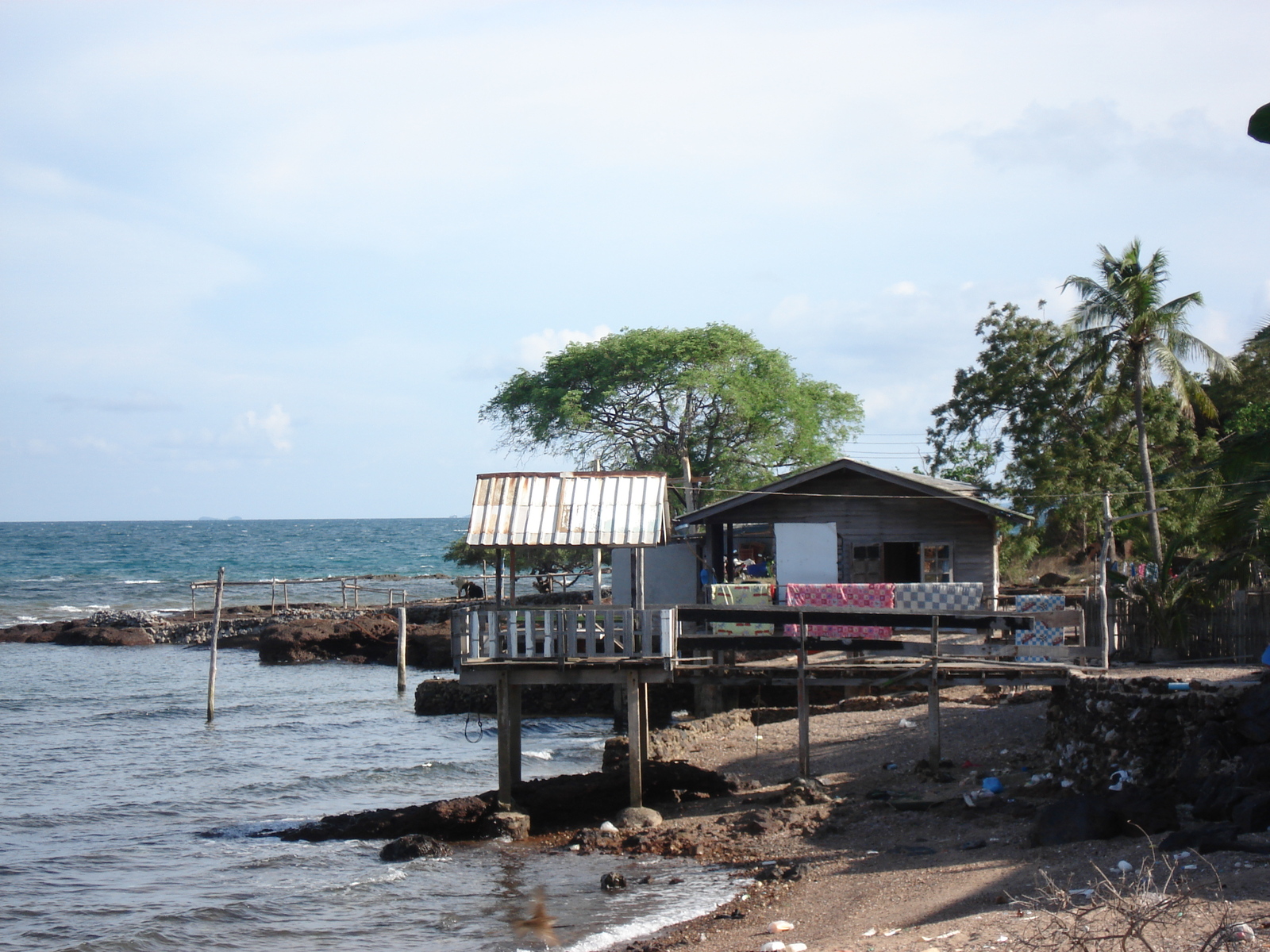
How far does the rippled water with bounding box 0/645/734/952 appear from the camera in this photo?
14.4 meters

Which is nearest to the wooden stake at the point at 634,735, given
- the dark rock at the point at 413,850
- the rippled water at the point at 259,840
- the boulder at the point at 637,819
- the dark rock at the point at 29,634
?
the boulder at the point at 637,819

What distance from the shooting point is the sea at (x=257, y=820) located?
1445 centimetres

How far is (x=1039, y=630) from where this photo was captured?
2027cm

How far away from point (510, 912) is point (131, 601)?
68199mm

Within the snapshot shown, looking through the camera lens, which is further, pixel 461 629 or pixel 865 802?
pixel 461 629

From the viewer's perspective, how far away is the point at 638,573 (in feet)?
63.2

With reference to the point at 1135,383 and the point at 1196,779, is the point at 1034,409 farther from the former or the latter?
the point at 1196,779

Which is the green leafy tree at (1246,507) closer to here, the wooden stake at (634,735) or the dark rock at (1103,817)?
the dark rock at (1103,817)

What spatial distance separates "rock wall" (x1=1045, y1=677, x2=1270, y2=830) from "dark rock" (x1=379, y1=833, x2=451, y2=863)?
31.0 feet

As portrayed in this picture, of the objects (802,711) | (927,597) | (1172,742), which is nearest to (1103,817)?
(1172,742)

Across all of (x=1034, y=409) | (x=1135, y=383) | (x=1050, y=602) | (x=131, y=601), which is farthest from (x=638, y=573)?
(x=131, y=601)

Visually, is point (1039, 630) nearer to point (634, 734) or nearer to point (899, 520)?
point (899, 520)

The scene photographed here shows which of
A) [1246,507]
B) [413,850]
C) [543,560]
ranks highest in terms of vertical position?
[1246,507]

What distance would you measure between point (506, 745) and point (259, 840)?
4.63m
